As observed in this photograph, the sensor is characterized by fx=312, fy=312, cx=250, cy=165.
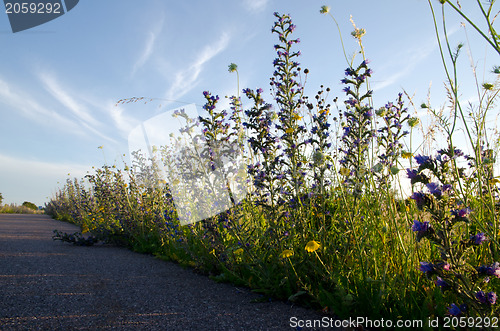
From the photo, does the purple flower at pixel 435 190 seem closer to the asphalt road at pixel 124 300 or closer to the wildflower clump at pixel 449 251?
the wildflower clump at pixel 449 251

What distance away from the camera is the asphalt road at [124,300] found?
7.41ft

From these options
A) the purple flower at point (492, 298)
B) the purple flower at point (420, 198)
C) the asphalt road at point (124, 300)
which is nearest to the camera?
the purple flower at point (492, 298)

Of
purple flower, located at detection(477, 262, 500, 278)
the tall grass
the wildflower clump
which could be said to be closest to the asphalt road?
the tall grass

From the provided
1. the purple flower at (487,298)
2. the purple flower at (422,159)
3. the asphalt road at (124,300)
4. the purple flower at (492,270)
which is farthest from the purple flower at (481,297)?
the asphalt road at (124,300)

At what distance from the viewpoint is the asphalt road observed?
7.41 ft

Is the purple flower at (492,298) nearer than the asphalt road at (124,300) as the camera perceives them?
Yes

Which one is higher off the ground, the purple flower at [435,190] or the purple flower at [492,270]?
the purple flower at [435,190]

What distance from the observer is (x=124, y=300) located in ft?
8.92

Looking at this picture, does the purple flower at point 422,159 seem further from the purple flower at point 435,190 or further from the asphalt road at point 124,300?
the asphalt road at point 124,300

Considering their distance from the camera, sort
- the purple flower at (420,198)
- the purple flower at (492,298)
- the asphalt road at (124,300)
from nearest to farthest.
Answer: the purple flower at (492,298) < the purple flower at (420,198) < the asphalt road at (124,300)

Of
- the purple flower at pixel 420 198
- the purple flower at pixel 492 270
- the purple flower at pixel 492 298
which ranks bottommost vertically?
the purple flower at pixel 492 298

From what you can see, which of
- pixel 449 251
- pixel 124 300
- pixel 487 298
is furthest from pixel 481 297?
pixel 124 300

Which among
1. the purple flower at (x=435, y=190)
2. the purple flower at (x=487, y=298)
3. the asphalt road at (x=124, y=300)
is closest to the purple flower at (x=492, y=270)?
the purple flower at (x=487, y=298)

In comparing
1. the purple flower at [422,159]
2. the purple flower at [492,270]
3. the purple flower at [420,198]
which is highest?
the purple flower at [422,159]
